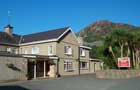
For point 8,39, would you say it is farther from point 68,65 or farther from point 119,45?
point 119,45

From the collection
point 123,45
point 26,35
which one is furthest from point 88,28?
point 123,45

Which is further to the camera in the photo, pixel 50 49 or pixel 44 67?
pixel 50 49

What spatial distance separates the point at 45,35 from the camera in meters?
42.8

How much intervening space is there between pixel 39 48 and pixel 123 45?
1373cm

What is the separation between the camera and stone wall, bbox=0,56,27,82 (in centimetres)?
2830

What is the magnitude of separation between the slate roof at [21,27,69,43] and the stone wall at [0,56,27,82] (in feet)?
33.5

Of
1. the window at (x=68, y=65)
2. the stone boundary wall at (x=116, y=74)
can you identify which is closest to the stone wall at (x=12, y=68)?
the stone boundary wall at (x=116, y=74)

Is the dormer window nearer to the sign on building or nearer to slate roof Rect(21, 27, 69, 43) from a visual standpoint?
slate roof Rect(21, 27, 69, 43)

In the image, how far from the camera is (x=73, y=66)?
43.2 metres

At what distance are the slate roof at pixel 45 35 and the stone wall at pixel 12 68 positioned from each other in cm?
1021

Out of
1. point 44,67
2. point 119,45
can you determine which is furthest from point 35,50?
point 119,45

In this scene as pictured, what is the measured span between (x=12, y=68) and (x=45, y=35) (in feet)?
46.8

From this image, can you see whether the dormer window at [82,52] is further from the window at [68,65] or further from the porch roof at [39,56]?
the porch roof at [39,56]

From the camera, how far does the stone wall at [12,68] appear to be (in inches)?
1114
